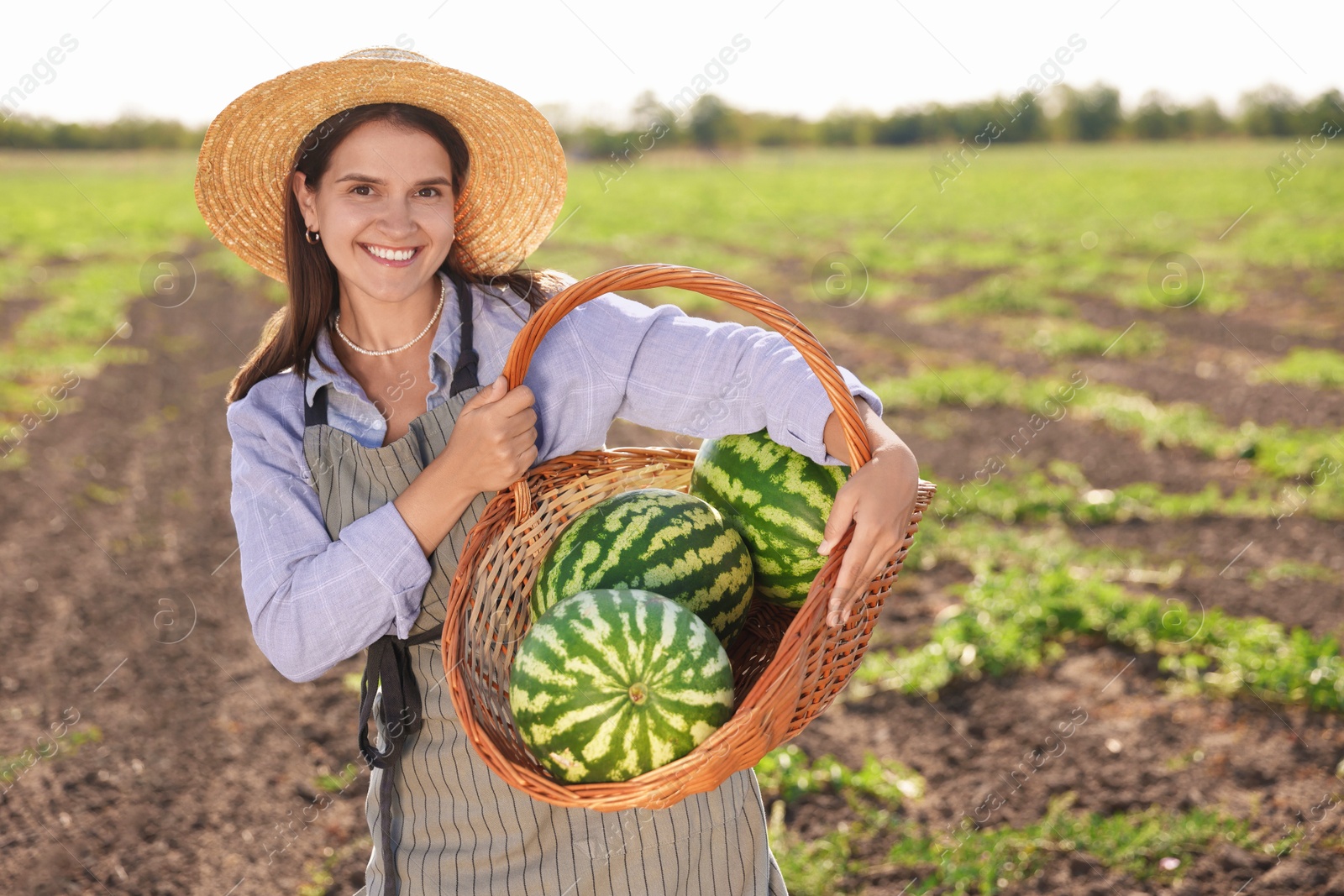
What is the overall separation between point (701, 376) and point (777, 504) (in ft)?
1.04

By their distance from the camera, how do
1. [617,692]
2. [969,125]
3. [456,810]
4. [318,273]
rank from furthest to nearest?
[969,125] → [318,273] → [456,810] → [617,692]

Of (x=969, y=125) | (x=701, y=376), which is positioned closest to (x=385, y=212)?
(x=701, y=376)

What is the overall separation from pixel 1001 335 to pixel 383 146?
416 inches

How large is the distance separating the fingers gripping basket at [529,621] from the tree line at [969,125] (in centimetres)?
5943

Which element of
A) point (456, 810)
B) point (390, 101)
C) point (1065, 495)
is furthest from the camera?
point (1065, 495)

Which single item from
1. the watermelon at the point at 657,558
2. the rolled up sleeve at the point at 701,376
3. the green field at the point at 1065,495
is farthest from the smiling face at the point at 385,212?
the green field at the point at 1065,495

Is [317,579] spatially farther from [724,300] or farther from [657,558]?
[724,300]

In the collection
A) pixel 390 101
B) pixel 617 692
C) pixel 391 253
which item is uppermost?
pixel 390 101

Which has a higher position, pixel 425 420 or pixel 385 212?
pixel 385 212

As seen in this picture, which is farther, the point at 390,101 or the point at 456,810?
the point at 390,101

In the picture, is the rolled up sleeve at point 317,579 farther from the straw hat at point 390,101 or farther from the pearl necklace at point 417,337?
the straw hat at point 390,101

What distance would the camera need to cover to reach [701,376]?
7.03 feet

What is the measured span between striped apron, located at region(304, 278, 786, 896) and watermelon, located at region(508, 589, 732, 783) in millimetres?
381

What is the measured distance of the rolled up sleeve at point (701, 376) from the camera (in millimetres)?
2004
